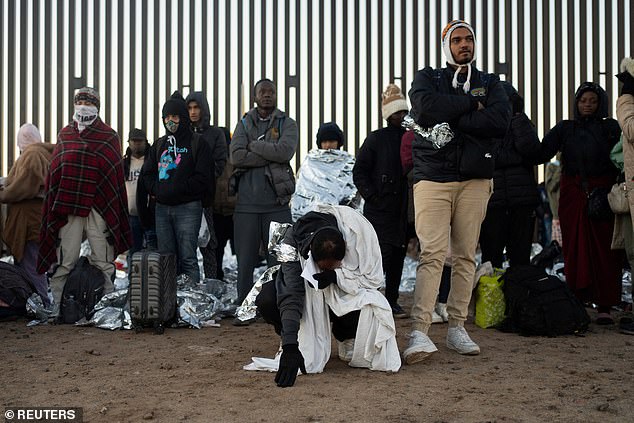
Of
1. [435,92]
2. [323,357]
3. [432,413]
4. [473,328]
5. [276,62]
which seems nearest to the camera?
[432,413]

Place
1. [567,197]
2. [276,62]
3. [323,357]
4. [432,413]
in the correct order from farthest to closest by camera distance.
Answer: [276,62], [567,197], [323,357], [432,413]

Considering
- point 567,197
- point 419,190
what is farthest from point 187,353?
point 567,197

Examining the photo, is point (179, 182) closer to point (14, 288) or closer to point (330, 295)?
point (14, 288)

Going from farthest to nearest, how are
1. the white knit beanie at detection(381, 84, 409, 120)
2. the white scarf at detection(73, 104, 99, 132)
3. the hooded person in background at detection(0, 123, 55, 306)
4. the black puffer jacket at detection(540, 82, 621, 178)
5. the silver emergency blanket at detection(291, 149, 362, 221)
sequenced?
the silver emergency blanket at detection(291, 149, 362, 221) < the hooded person in background at detection(0, 123, 55, 306) < the white knit beanie at detection(381, 84, 409, 120) < the white scarf at detection(73, 104, 99, 132) < the black puffer jacket at detection(540, 82, 621, 178)

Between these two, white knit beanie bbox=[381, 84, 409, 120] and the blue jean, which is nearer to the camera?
the blue jean

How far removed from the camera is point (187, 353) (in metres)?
4.09

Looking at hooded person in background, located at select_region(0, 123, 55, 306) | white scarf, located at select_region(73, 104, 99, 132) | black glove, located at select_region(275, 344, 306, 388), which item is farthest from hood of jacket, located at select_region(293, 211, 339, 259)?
hooded person in background, located at select_region(0, 123, 55, 306)

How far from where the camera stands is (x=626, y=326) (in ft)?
15.4

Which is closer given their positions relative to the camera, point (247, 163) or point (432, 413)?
point (432, 413)

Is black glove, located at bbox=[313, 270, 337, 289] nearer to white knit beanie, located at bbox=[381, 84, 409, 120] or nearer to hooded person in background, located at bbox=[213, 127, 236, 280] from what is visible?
white knit beanie, located at bbox=[381, 84, 409, 120]

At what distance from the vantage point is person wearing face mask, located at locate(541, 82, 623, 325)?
5082 millimetres

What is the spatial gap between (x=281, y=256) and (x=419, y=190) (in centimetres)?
87

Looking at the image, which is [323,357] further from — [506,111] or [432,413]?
[506,111]

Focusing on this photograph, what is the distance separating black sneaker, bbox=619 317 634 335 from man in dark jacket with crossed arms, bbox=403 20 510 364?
1.27 metres
